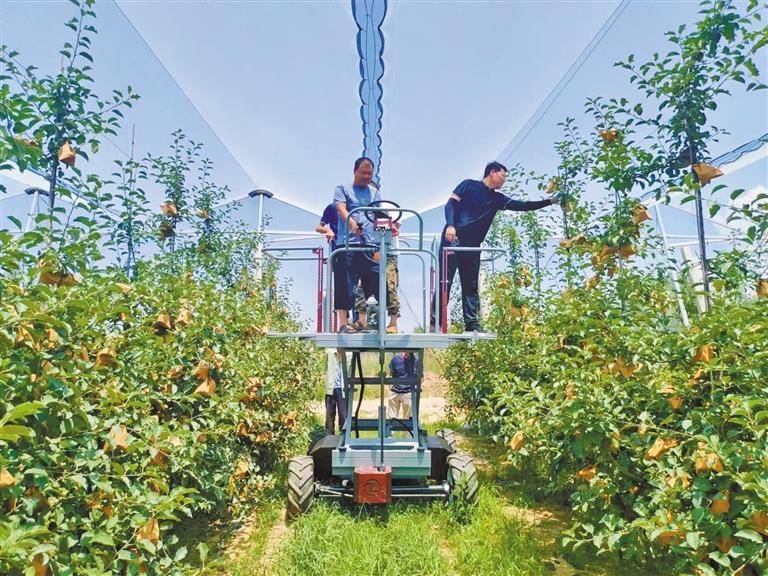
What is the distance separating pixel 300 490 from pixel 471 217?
8.81 ft

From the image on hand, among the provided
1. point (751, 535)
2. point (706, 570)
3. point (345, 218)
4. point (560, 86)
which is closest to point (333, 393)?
point (345, 218)

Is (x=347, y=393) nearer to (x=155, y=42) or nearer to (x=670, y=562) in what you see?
(x=670, y=562)

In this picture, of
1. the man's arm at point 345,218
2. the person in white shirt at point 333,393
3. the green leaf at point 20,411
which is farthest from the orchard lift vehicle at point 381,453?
the green leaf at point 20,411

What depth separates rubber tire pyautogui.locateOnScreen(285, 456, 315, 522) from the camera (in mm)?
3273

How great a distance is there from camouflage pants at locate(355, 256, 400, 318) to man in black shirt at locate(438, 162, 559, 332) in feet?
2.07

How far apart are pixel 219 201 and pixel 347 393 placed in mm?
3096

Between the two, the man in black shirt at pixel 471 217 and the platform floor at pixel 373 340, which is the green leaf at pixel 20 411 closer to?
the platform floor at pixel 373 340

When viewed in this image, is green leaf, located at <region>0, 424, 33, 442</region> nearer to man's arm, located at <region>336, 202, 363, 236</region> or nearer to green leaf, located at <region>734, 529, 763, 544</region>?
green leaf, located at <region>734, 529, 763, 544</region>

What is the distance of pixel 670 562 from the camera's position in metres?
2.49

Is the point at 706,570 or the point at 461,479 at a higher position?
the point at 706,570

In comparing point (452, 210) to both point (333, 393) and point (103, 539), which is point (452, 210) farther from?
point (103, 539)

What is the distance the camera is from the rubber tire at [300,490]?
3273mm

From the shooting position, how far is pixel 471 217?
451 centimetres

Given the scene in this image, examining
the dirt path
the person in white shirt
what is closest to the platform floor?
the dirt path
